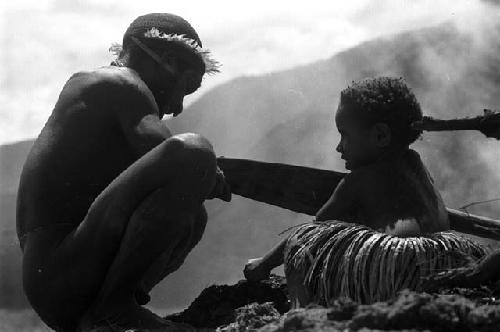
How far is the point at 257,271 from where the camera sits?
195 inches

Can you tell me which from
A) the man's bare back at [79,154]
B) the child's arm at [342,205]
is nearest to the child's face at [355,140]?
the child's arm at [342,205]

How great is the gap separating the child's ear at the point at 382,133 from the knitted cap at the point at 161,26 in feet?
3.53

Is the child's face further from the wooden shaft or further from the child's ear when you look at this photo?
the wooden shaft

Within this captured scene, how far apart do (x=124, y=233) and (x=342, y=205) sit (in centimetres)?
99

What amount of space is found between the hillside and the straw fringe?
6.73 m

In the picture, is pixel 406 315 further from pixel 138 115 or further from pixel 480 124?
pixel 138 115

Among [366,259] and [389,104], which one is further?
[389,104]

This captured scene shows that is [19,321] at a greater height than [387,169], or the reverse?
[387,169]

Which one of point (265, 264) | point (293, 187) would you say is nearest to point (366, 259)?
point (265, 264)

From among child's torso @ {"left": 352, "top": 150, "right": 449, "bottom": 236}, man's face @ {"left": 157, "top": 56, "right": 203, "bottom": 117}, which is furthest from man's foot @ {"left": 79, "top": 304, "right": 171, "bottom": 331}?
man's face @ {"left": 157, "top": 56, "right": 203, "bottom": 117}

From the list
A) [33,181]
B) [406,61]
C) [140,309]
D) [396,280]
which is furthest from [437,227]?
[406,61]

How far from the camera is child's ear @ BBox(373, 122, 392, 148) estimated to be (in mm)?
4699

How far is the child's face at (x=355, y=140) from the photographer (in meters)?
4.73

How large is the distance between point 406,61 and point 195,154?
8825 millimetres
